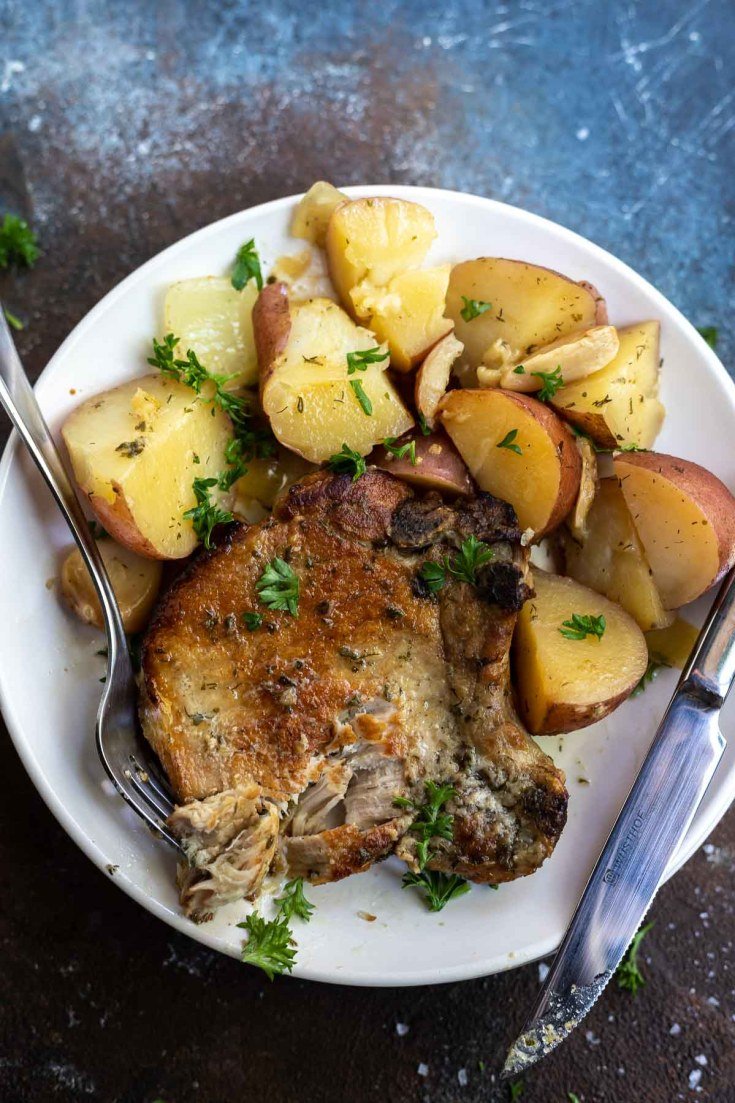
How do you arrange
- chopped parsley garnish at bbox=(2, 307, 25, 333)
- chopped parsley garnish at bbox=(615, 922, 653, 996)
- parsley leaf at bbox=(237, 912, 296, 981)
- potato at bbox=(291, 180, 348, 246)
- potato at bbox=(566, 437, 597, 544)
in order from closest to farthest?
parsley leaf at bbox=(237, 912, 296, 981), potato at bbox=(566, 437, 597, 544), potato at bbox=(291, 180, 348, 246), chopped parsley garnish at bbox=(615, 922, 653, 996), chopped parsley garnish at bbox=(2, 307, 25, 333)

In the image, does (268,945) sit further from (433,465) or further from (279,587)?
(433,465)

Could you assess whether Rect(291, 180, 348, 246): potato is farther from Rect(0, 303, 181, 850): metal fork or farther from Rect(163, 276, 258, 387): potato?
Rect(0, 303, 181, 850): metal fork

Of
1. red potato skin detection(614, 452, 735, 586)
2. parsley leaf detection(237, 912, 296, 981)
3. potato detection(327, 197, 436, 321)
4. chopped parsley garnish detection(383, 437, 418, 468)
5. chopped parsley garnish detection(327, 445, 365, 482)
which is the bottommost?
parsley leaf detection(237, 912, 296, 981)

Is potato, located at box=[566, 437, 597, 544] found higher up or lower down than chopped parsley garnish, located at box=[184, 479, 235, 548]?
higher up

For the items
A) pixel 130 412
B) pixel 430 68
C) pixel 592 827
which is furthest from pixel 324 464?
pixel 430 68

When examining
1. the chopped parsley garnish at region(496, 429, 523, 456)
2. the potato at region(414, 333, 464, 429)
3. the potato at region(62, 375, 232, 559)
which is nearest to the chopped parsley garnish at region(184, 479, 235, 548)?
the potato at region(62, 375, 232, 559)

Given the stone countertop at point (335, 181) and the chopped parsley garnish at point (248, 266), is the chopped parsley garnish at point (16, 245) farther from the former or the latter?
the chopped parsley garnish at point (248, 266)
